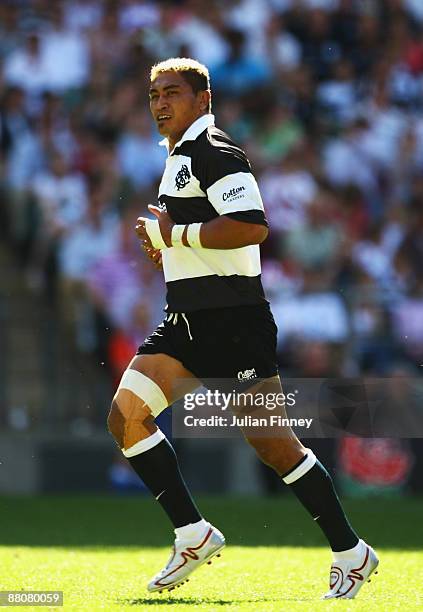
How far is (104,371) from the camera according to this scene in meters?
12.2

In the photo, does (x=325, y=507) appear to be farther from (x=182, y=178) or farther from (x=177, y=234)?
(x=182, y=178)

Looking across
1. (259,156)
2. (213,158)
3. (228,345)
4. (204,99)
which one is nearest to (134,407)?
(228,345)

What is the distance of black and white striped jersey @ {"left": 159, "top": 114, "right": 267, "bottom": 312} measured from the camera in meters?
5.34

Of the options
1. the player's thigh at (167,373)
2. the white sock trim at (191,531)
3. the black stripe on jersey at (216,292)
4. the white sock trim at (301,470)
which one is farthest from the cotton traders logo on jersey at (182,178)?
the white sock trim at (191,531)

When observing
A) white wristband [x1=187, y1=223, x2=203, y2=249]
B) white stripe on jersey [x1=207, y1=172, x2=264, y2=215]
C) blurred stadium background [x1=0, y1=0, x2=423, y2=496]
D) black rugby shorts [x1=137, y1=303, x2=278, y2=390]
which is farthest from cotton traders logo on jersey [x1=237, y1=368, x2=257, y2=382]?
blurred stadium background [x1=0, y1=0, x2=423, y2=496]

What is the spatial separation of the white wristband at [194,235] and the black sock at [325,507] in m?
0.97

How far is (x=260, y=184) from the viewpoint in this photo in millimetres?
12883

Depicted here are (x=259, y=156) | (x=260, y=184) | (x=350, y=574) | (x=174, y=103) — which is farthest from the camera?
(x=259, y=156)

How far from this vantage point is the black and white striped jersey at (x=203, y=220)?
5344mm

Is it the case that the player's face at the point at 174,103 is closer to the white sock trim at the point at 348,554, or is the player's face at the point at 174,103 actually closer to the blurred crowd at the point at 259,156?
the white sock trim at the point at 348,554

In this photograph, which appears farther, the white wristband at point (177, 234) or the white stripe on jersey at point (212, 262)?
the white stripe on jersey at point (212, 262)

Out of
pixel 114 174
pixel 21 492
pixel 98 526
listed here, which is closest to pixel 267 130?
pixel 114 174

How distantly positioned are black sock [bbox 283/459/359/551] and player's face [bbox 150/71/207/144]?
148 centimetres

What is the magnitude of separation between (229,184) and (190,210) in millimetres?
271
